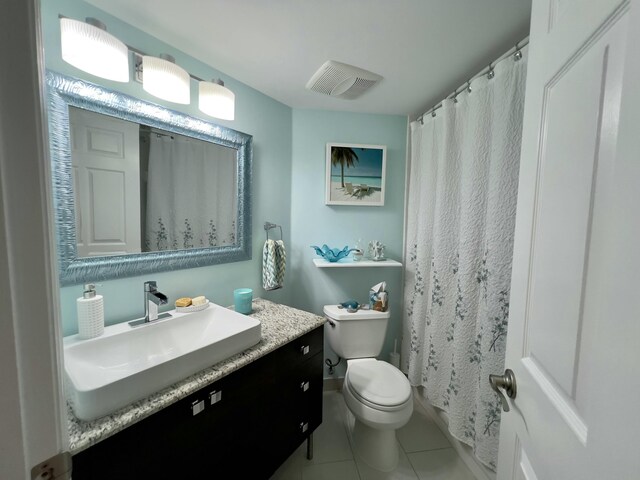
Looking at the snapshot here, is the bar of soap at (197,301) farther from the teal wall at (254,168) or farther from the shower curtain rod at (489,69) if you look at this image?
the shower curtain rod at (489,69)

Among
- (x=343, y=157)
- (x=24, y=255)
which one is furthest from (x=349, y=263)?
(x=24, y=255)

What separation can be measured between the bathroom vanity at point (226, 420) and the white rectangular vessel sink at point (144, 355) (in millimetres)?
37

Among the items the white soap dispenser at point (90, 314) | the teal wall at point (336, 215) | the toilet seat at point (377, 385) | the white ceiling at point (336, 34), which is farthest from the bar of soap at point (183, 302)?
the white ceiling at point (336, 34)

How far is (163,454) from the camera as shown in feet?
2.43

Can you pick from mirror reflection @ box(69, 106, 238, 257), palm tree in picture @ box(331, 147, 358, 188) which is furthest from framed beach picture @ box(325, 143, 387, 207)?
mirror reflection @ box(69, 106, 238, 257)

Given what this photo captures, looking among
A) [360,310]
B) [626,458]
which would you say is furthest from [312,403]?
[626,458]

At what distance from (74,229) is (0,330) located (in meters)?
0.85

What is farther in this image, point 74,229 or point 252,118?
point 252,118

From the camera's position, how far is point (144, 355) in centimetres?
97

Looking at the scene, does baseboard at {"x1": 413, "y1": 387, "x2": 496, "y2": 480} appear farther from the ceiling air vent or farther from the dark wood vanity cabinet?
the ceiling air vent

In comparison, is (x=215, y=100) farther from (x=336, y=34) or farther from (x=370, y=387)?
(x=370, y=387)

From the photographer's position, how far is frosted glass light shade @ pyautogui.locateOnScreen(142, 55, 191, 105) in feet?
3.26

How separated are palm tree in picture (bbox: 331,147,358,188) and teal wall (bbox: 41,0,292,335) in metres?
0.33

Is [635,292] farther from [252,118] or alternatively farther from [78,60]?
[252,118]
